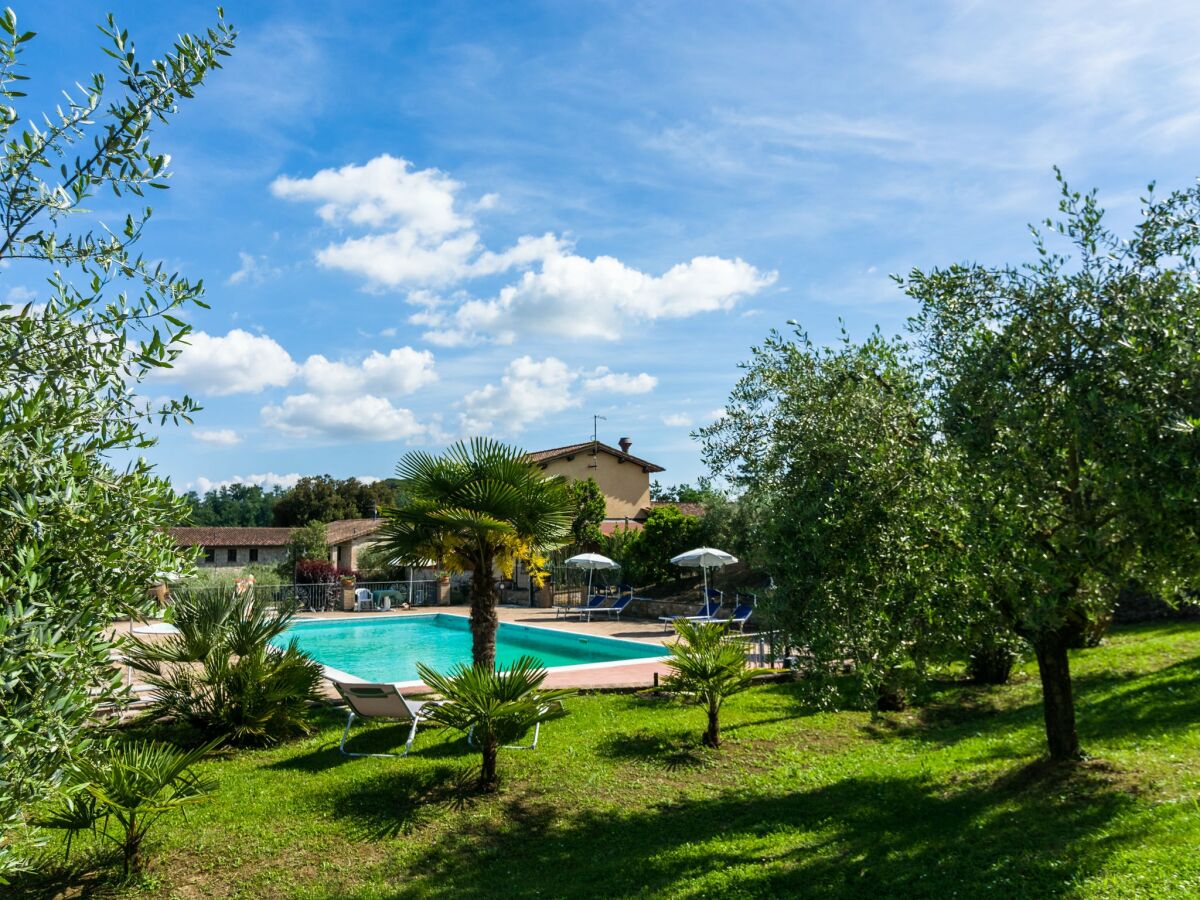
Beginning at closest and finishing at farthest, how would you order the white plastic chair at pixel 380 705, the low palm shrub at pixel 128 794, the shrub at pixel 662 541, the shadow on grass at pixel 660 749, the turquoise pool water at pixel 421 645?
the low palm shrub at pixel 128 794 → the shadow on grass at pixel 660 749 → the white plastic chair at pixel 380 705 → the turquoise pool water at pixel 421 645 → the shrub at pixel 662 541

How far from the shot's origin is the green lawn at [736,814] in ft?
20.1

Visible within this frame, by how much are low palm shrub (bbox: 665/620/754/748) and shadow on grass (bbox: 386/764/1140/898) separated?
1833 millimetres

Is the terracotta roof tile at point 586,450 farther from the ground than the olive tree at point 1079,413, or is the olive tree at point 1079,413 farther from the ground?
the terracotta roof tile at point 586,450

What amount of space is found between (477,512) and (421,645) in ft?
50.7

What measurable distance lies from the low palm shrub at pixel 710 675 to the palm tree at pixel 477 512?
9.73 feet

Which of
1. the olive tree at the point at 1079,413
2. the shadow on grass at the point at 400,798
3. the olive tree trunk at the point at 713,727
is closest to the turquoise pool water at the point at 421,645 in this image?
the olive tree trunk at the point at 713,727

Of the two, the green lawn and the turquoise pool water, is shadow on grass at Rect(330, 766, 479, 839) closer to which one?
the green lawn

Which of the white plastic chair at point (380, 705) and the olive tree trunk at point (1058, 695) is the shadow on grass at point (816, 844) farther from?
the white plastic chair at point (380, 705)

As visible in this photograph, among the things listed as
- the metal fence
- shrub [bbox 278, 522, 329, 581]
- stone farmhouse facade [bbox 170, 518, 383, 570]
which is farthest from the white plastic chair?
stone farmhouse facade [bbox 170, 518, 383, 570]

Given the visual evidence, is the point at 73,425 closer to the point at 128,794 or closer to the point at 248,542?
the point at 128,794

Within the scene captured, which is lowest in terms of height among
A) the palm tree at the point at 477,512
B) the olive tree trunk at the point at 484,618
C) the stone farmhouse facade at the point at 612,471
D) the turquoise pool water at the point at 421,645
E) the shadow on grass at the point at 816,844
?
the turquoise pool water at the point at 421,645

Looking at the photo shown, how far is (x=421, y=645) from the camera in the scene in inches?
1000

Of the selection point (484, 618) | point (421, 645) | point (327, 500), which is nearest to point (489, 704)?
point (484, 618)

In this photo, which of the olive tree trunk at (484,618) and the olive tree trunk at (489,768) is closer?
the olive tree trunk at (489,768)
